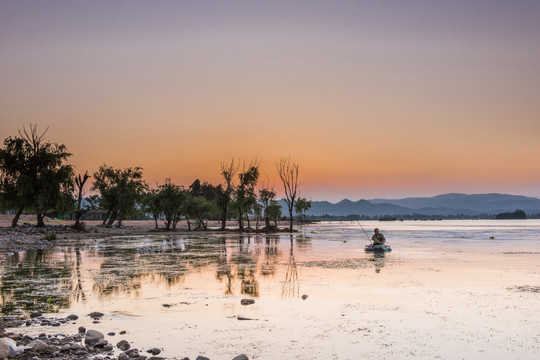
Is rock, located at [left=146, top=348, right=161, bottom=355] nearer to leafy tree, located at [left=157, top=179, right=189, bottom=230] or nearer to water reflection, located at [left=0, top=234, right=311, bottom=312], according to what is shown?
water reflection, located at [left=0, top=234, right=311, bottom=312]

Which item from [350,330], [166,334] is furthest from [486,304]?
[166,334]

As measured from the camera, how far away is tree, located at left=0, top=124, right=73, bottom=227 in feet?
176

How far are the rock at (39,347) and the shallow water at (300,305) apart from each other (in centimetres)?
142

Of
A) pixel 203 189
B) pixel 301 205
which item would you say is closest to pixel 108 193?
pixel 301 205

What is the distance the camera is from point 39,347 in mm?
8336

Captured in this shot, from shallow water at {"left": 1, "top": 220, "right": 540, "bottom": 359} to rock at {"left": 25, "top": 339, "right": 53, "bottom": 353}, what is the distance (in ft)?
4.67

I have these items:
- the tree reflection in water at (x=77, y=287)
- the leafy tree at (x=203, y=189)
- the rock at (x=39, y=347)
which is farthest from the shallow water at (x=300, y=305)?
the leafy tree at (x=203, y=189)

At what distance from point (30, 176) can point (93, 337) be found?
5114 centimetres

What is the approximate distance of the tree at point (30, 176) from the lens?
53.6 meters

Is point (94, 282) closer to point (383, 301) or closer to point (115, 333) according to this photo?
point (115, 333)

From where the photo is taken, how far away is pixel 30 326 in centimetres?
1039

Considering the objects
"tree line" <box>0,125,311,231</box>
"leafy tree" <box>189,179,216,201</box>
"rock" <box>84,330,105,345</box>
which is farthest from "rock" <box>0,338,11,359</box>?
"leafy tree" <box>189,179,216,201</box>

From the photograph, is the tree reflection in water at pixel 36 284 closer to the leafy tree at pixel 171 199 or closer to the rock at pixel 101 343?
the rock at pixel 101 343

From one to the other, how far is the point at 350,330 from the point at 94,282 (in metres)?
10.7
